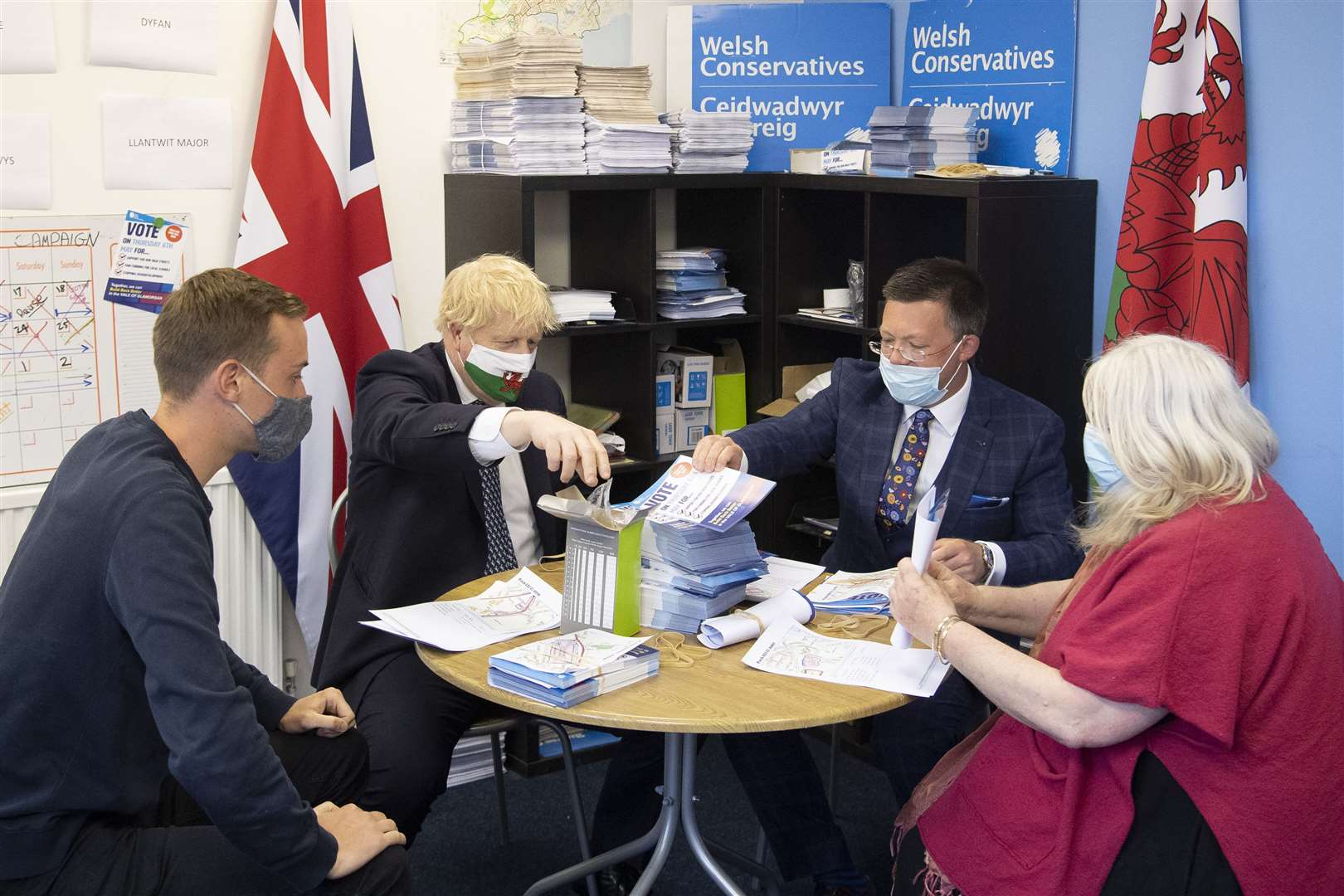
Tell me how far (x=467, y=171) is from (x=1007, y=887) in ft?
7.80

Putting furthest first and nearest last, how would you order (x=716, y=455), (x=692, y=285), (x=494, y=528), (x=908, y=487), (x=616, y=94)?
(x=692, y=285), (x=616, y=94), (x=908, y=487), (x=494, y=528), (x=716, y=455)

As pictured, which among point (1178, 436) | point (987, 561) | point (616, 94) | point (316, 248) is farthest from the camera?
point (616, 94)

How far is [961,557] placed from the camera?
256cm

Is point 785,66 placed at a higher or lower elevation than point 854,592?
higher

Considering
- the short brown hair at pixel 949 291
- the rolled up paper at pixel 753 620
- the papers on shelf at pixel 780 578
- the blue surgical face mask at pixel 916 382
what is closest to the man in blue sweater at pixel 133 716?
the rolled up paper at pixel 753 620

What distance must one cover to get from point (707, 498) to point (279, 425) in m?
0.77

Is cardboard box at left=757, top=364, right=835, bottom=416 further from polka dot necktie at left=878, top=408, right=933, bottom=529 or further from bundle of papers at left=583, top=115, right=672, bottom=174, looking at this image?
polka dot necktie at left=878, top=408, right=933, bottom=529

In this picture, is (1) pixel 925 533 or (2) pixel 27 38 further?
(2) pixel 27 38

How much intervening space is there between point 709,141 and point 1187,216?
1316 mm

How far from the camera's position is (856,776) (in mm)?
3703

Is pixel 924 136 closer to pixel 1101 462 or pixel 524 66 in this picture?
pixel 524 66

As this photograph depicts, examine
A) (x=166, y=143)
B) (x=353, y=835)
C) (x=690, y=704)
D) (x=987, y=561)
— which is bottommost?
(x=353, y=835)

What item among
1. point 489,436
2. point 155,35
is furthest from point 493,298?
point 155,35

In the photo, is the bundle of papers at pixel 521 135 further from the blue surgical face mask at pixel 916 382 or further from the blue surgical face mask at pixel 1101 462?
the blue surgical face mask at pixel 1101 462
